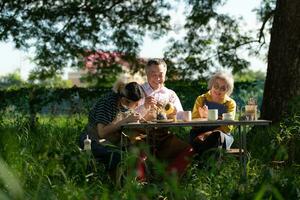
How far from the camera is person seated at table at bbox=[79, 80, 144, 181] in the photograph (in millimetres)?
5059

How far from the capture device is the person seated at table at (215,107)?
556 cm

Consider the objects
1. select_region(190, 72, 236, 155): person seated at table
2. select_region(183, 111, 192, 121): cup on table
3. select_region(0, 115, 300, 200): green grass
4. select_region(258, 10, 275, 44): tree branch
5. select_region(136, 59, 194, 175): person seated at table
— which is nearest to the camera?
select_region(0, 115, 300, 200): green grass

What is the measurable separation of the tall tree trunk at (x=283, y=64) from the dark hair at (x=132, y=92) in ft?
11.4

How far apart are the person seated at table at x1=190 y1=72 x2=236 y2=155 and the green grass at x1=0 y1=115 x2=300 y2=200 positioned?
168 millimetres

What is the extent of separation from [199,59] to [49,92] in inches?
104

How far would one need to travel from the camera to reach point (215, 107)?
5.84 meters

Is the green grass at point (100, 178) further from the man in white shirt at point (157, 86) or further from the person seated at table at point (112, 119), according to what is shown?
the man in white shirt at point (157, 86)

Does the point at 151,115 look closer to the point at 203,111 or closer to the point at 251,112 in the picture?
the point at 203,111

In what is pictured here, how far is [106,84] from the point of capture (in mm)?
12094

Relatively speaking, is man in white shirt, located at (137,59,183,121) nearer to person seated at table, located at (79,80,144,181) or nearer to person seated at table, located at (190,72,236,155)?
person seated at table, located at (190,72,236,155)

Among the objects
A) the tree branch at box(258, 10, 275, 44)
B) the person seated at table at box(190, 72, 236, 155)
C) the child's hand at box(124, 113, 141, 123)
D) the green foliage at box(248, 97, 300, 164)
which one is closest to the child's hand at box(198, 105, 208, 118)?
the person seated at table at box(190, 72, 236, 155)

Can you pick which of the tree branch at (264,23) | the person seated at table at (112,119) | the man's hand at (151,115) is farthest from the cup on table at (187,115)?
the tree branch at (264,23)

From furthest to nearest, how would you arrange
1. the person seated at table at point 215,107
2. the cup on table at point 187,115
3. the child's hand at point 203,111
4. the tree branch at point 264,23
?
the tree branch at point 264,23
the child's hand at point 203,111
the person seated at table at point 215,107
the cup on table at point 187,115

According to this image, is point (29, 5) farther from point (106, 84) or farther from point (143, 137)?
point (143, 137)
